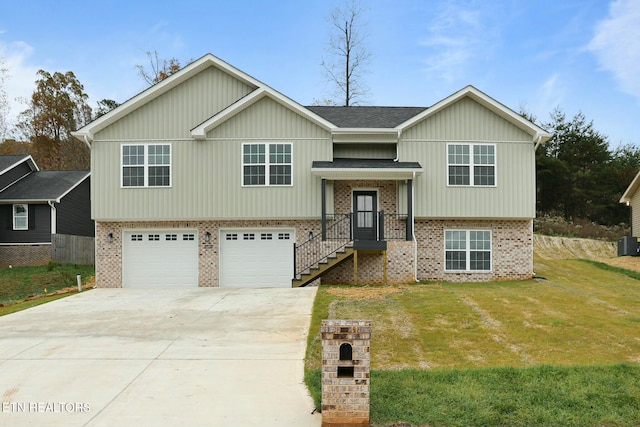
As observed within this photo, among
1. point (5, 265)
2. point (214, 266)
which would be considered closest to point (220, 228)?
point (214, 266)

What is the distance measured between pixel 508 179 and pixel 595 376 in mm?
11947

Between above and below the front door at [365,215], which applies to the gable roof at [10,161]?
above

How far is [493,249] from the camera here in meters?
18.7

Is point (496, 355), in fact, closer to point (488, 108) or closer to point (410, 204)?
point (410, 204)

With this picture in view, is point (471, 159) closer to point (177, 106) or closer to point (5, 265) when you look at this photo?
point (177, 106)

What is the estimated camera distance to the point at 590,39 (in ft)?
80.7

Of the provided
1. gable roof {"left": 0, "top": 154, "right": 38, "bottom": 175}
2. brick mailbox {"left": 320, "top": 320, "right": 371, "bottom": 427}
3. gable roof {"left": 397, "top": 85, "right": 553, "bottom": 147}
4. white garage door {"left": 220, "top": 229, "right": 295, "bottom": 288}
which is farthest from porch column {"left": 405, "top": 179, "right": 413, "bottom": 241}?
gable roof {"left": 0, "top": 154, "right": 38, "bottom": 175}

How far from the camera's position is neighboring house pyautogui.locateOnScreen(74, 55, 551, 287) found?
1825 cm

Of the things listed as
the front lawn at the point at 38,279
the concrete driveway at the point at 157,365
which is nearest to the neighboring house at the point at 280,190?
the concrete driveway at the point at 157,365

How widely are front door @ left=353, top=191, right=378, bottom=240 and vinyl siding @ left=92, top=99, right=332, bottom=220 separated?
1446mm

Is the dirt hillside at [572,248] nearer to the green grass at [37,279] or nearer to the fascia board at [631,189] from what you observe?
the fascia board at [631,189]

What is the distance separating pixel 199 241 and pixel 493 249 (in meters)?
10.4

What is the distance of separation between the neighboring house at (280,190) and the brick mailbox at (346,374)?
11.8 meters

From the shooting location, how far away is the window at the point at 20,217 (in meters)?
28.1
